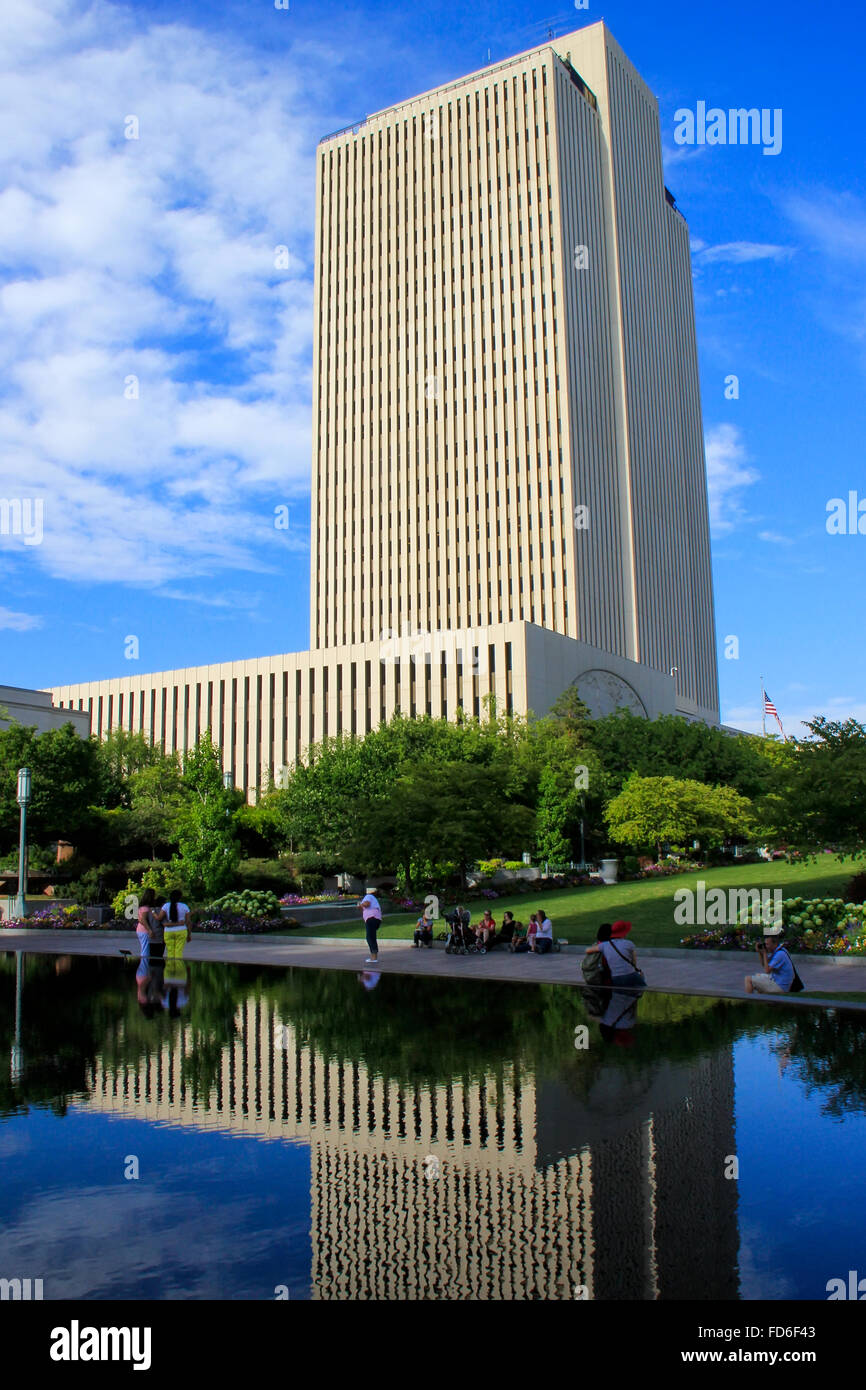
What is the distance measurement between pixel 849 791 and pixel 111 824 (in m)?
36.5

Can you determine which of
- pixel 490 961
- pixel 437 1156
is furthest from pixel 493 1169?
pixel 490 961

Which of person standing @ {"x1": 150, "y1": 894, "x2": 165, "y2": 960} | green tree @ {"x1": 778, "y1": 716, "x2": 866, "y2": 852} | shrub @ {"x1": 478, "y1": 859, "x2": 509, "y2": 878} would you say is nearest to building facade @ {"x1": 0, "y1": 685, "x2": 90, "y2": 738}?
shrub @ {"x1": 478, "y1": 859, "x2": 509, "y2": 878}

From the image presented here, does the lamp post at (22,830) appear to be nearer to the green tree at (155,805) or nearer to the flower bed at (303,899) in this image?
the green tree at (155,805)

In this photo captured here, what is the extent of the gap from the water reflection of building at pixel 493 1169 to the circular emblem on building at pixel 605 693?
66.2 metres

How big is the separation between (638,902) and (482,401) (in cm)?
7830

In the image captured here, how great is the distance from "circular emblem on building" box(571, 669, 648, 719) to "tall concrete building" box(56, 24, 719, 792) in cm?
33

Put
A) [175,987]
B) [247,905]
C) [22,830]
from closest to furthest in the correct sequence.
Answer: [175,987] < [247,905] < [22,830]

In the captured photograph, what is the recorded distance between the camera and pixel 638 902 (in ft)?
103

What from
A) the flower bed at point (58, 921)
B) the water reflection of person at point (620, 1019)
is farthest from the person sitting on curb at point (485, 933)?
the flower bed at point (58, 921)

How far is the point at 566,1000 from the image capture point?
51.3ft

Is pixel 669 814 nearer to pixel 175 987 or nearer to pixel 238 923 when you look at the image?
pixel 238 923

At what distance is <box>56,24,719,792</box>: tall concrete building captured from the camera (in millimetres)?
94750

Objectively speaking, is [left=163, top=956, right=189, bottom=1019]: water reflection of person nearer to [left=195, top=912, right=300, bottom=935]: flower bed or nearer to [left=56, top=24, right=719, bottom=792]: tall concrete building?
[left=195, top=912, right=300, bottom=935]: flower bed

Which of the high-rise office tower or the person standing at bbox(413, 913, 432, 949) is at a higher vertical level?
the high-rise office tower
